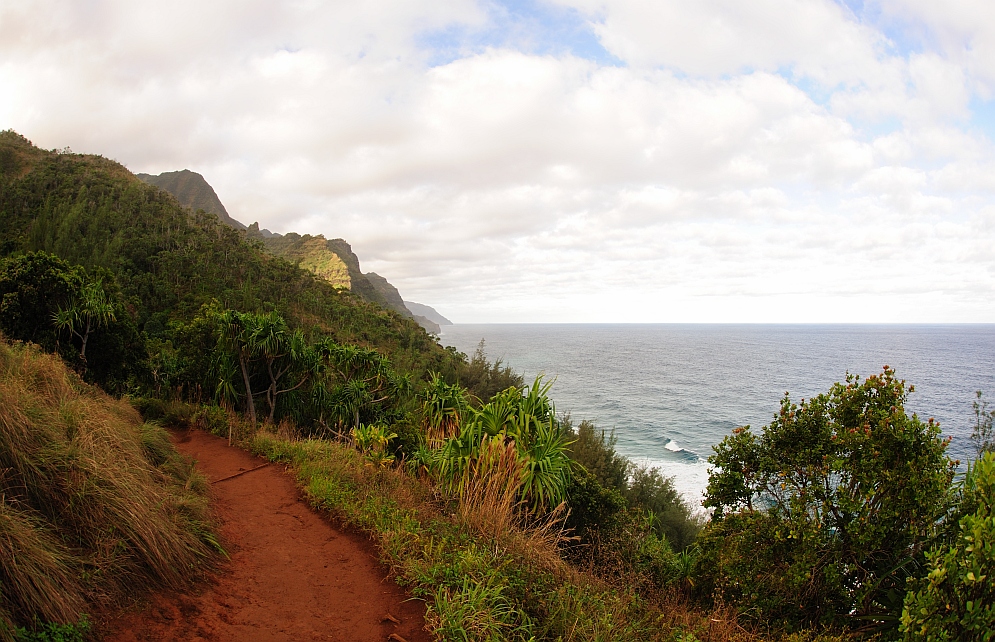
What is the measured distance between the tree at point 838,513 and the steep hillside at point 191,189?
111829mm

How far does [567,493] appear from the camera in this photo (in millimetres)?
6324

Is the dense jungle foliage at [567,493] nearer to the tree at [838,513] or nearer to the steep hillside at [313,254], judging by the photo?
the tree at [838,513]

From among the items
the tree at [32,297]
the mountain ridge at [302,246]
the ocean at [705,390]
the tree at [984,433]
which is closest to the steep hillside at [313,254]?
the mountain ridge at [302,246]

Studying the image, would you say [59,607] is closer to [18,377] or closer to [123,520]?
[123,520]

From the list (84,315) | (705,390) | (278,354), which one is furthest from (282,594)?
(705,390)

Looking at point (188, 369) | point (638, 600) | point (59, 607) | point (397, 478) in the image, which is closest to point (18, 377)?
point (59, 607)

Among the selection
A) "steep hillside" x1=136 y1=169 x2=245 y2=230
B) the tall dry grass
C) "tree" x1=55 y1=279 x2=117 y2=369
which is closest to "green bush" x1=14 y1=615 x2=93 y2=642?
the tall dry grass

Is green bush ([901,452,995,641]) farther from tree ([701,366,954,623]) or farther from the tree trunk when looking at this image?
the tree trunk

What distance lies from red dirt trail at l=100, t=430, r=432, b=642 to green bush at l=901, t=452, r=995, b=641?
2917mm

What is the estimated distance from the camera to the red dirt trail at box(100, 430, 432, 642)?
10.3 ft

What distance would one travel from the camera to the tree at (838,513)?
185 inches

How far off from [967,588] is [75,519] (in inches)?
205

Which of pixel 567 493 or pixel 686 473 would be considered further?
pixel 686 473

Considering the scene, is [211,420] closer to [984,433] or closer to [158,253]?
[984,433]
